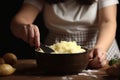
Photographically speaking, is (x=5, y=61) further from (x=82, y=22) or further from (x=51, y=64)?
(x=82, y=22)

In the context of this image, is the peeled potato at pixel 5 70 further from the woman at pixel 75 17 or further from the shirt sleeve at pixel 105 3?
the shirt sleeve at pixel 105 3

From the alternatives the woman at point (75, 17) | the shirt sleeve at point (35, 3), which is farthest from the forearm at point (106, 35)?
the shirt sleeve at point (35, 3)

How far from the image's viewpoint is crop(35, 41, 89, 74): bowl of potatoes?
1.19 meters

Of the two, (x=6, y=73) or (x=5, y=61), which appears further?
(x=5, y=61)

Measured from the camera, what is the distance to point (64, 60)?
119cm

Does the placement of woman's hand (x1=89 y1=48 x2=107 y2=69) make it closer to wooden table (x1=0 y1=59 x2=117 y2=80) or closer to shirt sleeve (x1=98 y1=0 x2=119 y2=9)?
wooden table (x1=0 y1=59 x2=117 y2=80)

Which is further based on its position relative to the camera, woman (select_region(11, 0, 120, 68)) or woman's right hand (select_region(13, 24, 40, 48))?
woman (select_region(11, 0, 120, 68))

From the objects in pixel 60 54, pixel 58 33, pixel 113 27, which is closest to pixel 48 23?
pixel 58 33

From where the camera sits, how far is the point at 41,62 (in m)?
1.22

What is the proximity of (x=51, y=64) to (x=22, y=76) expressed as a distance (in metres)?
0.11

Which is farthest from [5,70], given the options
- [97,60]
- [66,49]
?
[97,60]

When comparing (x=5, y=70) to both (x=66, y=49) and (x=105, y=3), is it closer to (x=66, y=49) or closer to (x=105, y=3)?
(x=66, y=49)

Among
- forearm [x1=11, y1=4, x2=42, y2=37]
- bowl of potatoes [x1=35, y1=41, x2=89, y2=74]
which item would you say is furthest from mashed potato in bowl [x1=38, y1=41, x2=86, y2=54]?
forearm [x1=11, y1=4, x2=42, y2=37]

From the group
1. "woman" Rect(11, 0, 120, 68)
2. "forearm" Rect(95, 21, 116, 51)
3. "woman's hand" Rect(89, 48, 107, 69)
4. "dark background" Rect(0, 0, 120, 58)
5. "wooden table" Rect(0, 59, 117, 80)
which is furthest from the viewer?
"dark background" Rect(0, 0, 120, 58)
